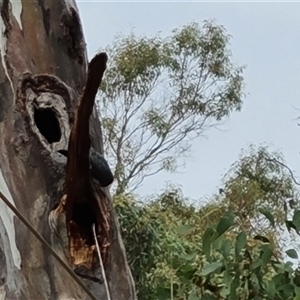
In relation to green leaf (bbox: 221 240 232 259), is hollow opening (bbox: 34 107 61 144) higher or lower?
higher

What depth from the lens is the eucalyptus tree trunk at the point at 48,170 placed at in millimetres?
721

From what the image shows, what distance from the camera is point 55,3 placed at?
904 millimetres

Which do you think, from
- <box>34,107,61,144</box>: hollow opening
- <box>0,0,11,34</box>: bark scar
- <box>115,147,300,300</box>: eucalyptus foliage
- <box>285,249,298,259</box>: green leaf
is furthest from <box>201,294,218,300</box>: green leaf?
<box>0,0,11,34</box>: bark scar

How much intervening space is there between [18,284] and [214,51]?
4.50 metres

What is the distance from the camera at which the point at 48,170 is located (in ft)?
2.53

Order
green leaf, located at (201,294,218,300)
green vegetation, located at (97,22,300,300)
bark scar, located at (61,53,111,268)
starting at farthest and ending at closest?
green vegetation, located at (97,22,300,300) < green leaf, located at (201,294,218,300) < bark scar, located at (61,53,111,268)

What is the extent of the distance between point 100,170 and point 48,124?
0.36 feet

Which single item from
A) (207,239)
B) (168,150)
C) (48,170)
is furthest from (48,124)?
(168,150)

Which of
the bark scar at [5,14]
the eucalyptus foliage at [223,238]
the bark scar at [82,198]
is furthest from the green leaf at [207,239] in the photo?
the bark scar at [5,14]

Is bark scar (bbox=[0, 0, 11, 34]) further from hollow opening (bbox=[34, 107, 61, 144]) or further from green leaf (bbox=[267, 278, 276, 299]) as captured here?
green leaf (bbox=[267, 278, 276, 299])

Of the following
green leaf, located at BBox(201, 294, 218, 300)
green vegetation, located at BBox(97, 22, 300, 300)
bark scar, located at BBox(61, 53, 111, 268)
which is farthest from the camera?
green vegetation, located at BBox(97, 22, 300, 300)

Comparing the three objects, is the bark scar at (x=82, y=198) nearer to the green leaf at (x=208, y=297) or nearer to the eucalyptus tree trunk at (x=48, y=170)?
the eucalyptus tree trunk at (x=48, y=170)

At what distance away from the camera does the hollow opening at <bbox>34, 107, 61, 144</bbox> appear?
82cm

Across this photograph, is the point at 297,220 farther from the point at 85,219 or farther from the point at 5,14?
the point at 5,14
